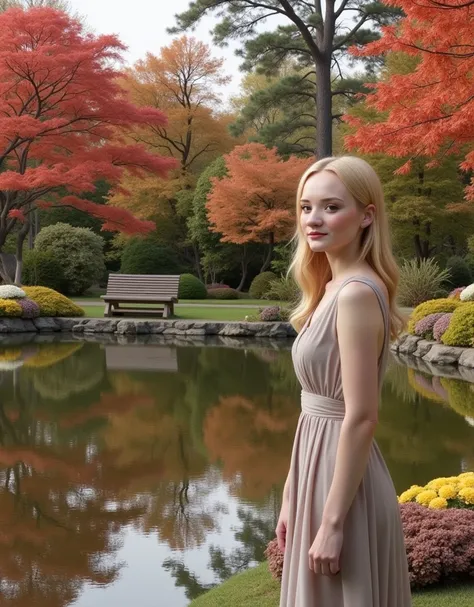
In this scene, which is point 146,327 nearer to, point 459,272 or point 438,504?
point 459,272

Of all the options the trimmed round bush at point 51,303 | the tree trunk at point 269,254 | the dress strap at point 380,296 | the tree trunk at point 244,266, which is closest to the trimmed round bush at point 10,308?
the trimmed round bush at point 51,303

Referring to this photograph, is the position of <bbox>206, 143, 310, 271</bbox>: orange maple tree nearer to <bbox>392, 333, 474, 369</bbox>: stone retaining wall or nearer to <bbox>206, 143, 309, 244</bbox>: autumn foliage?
<bbox>206, 143, 309, 244</bbox>: autumn foliage

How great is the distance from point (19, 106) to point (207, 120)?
11644 millimetres

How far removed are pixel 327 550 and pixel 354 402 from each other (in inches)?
12.9

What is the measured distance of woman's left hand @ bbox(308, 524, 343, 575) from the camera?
181 centimetres

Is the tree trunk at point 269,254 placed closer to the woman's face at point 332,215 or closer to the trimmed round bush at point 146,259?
the trimmed round bush at point 146,259

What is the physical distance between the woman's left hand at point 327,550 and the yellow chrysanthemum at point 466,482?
8.02ft

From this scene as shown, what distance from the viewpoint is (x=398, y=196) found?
2425 cm

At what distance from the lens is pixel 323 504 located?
1.90 m

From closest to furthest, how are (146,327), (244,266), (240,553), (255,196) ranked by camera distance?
(240,553), (146,327), (255,196), (244,266)

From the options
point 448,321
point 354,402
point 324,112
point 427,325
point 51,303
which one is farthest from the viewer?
point 324,112

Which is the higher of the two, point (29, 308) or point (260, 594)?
point (29, 308)

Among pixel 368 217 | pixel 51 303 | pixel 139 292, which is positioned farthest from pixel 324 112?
pixel 368 217

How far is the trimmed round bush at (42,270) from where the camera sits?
25.5 m
